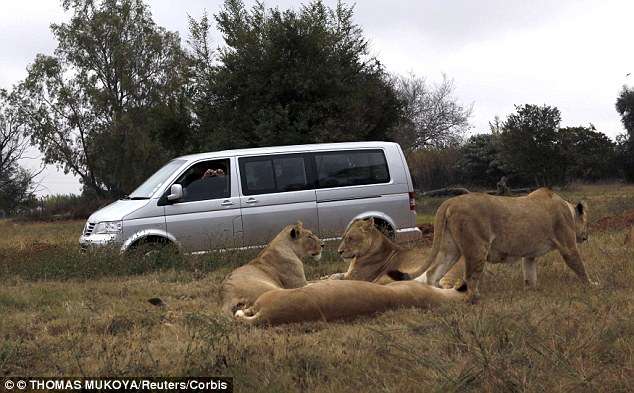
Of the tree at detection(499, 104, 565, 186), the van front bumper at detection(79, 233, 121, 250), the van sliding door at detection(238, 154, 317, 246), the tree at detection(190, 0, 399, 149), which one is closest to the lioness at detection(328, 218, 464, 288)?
the van sliding door at detection(238, 154, 317, 246)

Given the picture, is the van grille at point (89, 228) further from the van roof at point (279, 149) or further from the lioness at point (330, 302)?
the lioness at point (330, 302)

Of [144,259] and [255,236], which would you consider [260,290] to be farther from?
[255,236]

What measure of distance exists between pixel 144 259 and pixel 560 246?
17.5 ft

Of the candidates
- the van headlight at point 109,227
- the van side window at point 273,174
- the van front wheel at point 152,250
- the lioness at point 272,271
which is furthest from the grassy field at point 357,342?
the van side window at point 273,174

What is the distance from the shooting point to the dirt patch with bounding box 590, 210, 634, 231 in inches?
531

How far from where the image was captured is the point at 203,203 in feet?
37.2

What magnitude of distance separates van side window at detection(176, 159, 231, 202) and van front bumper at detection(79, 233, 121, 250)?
1108 millimetres

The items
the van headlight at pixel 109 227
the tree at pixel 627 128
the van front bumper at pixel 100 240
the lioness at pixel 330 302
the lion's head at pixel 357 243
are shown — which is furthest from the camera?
the tree at pixel 627 128

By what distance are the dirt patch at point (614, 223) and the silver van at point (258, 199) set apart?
3.84m

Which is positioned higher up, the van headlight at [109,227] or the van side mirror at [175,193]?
the van side mirror at [175,193]

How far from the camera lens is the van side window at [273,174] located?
11.6 meters

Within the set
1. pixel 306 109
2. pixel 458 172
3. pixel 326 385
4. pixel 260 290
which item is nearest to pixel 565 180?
pixel 458 172

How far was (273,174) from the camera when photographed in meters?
11.8

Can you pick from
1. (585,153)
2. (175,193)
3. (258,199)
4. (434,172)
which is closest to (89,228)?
(175,193)
